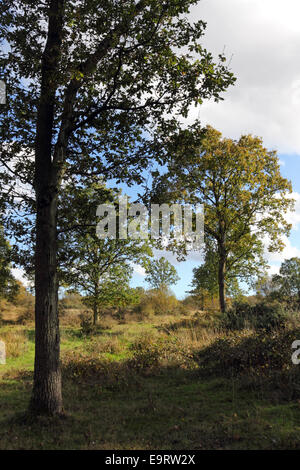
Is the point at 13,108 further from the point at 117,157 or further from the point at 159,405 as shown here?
the point at 159,405

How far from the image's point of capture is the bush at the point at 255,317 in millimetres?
13716

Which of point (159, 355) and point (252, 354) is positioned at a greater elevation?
point (252, 354)

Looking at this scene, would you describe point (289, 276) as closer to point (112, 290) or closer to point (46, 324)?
point (112, 290)

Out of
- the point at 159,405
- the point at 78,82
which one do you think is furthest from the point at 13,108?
the point at 159,405

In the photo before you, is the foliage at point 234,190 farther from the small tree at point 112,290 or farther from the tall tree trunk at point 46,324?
the tall tree trunk at point 46,324

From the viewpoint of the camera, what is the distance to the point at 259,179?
929 inches

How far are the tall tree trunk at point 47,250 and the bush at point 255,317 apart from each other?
8715 millimetres

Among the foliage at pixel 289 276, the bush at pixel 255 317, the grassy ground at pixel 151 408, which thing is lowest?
the grassy ground at pixel 151 408

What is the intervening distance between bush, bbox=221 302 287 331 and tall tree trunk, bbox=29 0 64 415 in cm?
872

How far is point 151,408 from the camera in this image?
7668 mm

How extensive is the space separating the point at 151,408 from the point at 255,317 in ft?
28.8

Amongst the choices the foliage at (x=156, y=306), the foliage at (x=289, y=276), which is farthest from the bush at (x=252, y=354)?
the foliage at (x=289, y=276)

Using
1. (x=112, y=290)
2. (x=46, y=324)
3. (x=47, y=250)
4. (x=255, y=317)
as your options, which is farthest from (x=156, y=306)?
(x=47, y=250)
